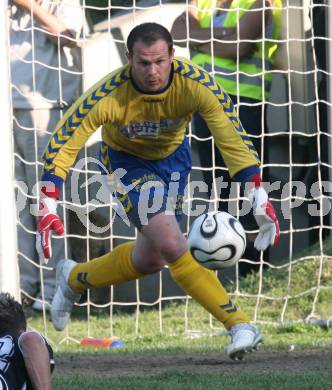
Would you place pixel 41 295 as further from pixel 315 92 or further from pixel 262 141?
pixel 315 92

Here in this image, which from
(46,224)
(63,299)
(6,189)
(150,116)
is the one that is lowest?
(63,299)

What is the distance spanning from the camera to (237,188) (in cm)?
869

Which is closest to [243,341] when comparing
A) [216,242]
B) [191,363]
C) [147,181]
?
[191,363]

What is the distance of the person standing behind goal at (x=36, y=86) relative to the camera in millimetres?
8398

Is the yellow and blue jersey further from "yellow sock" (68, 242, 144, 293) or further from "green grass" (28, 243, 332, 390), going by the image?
"green grass" (28, 243, 332, 390)

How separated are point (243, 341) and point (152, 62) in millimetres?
1602

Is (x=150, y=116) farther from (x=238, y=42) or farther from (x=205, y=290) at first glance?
(x=238, y=42)

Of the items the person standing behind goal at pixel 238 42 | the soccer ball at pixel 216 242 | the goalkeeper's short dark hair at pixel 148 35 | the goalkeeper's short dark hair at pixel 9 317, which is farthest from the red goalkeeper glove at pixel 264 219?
the person standing behind goal at pixel 238 42

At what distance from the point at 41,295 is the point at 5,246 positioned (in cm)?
112

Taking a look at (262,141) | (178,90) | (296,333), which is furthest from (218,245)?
(262,141)

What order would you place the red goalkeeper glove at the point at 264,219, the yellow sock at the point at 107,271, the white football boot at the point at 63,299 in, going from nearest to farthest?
the red goalkeeper glove at the point at 264,219
the yellow sock at the point at 107,271
the white football boot at the point at 63,299

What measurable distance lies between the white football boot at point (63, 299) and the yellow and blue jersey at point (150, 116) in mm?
1086

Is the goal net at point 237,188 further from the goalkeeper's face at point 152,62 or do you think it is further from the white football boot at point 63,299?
the goalkeeper's face at point 152,62

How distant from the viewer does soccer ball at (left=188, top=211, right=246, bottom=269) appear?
240 inches
